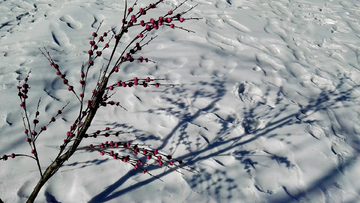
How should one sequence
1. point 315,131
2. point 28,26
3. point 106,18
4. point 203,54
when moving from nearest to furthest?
point 315,131, point 203,54, point 28,26, point 106,18

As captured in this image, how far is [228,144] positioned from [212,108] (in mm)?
442

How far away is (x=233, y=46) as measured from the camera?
3.31 meters

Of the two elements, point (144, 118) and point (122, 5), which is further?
point (122, 5)

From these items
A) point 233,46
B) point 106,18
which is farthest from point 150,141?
point 106,18

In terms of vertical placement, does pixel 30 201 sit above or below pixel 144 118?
above

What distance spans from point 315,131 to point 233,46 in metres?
1.50

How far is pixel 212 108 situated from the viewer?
95.7 inches

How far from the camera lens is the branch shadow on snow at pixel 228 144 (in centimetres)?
179

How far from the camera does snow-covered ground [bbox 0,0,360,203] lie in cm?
180

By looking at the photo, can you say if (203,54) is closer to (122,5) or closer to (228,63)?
(228,63)

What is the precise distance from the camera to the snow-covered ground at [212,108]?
1.80m

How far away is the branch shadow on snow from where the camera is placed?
1794mm

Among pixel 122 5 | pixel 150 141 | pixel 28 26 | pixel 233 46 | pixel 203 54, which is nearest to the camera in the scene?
pixel 150 141

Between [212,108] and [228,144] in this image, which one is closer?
[228,144]
